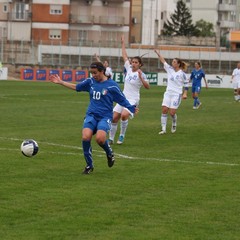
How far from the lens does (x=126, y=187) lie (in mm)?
15312

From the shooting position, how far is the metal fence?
82.7 metres

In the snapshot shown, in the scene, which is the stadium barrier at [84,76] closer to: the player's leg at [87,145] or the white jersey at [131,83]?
the white jersey at [131,83]

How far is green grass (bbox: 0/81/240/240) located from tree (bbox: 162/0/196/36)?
11001 cm

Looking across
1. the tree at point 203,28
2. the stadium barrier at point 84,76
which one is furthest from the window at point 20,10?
the tree at point 203,28

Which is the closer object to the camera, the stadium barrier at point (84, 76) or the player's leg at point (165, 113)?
the player's leg at point (165, 113)

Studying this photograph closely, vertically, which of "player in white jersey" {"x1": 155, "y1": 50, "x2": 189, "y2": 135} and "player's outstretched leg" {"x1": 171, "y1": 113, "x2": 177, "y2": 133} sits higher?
"player in white jersey" {"x1": 155, "y1": 50, "x2": 189, "y2": 135}

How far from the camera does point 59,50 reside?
8281 centimetres

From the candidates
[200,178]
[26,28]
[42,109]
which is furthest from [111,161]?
[26,28]

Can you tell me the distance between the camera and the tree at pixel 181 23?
449 ft

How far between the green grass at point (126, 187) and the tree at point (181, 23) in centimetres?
11001

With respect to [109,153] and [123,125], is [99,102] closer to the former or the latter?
[109,153]

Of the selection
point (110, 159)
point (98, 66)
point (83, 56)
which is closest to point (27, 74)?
point (83, 56)

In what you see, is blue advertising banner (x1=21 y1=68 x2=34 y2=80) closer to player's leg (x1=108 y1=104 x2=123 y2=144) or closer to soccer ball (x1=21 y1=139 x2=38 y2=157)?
player's leg (x1=108 y1=104 x2=123 y2=144)

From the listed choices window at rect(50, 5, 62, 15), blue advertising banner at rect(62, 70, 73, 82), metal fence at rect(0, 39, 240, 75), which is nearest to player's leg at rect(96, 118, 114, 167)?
blue advertising banner at rect(62, 70, 73, 82)
